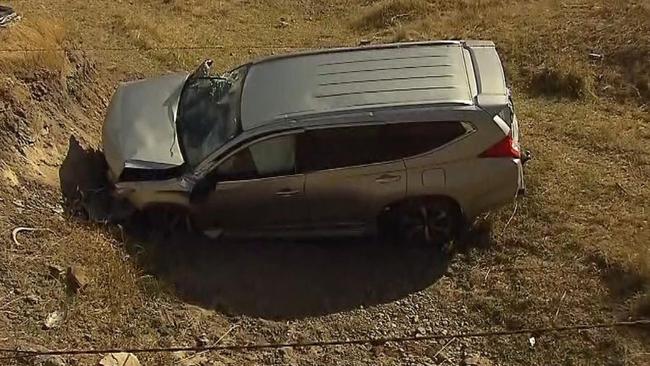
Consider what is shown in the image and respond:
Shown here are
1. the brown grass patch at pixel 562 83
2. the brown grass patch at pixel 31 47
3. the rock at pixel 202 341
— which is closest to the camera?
the rock at pixel 202 341

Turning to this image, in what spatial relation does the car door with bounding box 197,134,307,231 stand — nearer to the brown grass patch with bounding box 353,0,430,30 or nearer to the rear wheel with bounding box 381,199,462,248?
the rear wheel with bounding box 381,199,462,248

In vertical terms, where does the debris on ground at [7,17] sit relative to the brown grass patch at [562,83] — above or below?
above

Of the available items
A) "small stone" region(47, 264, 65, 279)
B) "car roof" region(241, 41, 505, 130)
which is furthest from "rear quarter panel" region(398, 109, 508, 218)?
"small stone" region(47, 264, 65, 279)

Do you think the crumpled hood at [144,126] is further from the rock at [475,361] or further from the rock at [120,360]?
the rock at [475,361]

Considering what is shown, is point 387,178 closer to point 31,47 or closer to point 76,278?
point 76,278

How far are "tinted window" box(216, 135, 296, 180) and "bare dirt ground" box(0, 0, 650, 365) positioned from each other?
84 cm

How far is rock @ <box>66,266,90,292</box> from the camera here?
22.8 ft

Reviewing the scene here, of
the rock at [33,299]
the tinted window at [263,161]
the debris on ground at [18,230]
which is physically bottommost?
the rock at [33,299]

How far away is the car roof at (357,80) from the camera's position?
296 inches

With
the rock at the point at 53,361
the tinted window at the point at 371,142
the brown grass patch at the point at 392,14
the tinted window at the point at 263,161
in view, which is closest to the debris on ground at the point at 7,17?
the tinted window at the point at 263,161

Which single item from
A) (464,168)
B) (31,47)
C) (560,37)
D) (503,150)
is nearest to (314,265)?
(464,168)

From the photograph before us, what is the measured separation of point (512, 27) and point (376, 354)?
841 centimetres

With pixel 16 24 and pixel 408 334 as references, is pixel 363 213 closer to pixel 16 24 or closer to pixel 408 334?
pixel 408 334

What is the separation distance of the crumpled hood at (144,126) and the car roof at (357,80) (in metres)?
0.86
